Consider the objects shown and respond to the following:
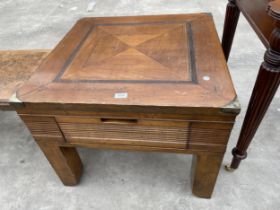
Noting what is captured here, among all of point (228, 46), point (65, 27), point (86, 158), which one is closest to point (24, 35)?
point (65, 27)

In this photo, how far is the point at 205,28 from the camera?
0.94 m

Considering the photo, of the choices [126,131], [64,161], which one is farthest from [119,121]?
[64,161]

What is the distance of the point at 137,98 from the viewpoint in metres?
0.64

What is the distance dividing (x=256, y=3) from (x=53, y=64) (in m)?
0.76

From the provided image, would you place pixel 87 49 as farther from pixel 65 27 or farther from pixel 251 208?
pixel 65 27

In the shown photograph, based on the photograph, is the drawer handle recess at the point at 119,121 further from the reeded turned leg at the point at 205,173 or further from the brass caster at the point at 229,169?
the brass caster at the point at 229,169

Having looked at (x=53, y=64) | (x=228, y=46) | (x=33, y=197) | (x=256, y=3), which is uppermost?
(x=256, y=3)

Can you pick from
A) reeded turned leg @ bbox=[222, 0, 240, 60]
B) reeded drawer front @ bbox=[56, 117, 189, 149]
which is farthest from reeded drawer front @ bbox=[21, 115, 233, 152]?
reeded turned leg @ bbox=[222, 0, 240, 60]

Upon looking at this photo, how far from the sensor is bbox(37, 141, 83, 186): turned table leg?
843mm

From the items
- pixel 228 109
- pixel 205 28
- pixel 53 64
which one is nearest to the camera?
pixel 228 109

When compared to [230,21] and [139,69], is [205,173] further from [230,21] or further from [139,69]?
[230,21]

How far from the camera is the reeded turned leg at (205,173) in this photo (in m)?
0.76

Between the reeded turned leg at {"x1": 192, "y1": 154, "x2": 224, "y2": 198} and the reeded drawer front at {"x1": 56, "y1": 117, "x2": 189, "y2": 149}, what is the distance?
0.11 meters

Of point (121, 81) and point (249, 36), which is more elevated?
point (121, 81)
